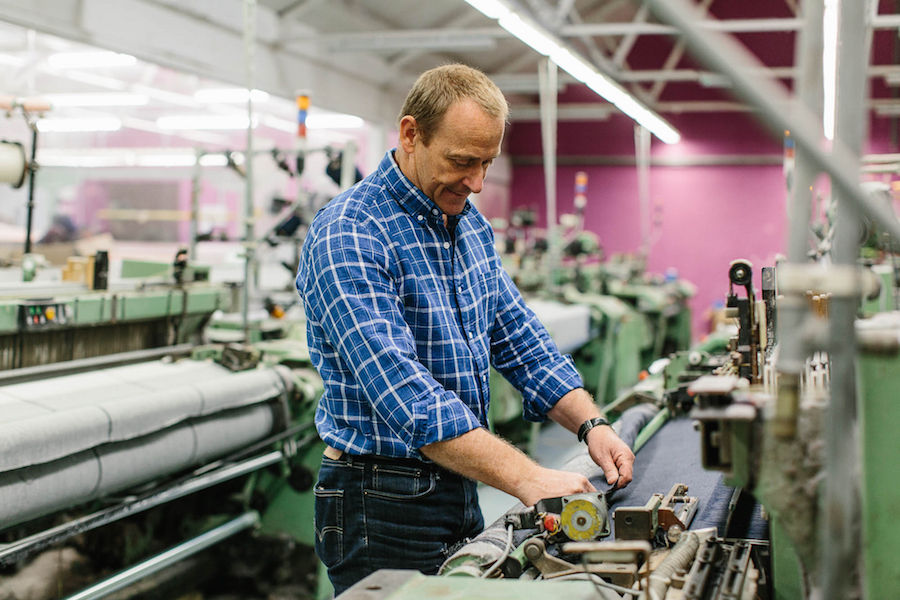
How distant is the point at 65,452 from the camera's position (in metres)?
2.15

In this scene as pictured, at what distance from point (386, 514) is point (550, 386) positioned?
451 mm

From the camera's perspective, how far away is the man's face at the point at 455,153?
4.77ft

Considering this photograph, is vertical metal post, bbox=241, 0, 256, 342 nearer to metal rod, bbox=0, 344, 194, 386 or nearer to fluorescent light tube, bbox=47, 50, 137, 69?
metal rod, bbox=0, 344, 194, 386

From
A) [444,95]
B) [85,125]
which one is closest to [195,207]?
[444,95]

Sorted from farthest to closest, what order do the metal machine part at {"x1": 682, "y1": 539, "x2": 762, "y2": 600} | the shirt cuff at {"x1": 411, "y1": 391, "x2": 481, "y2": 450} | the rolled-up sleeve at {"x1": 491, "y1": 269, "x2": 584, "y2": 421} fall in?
1. the rolled-up sleeve at {"x1": 491, "y1": 269, "x2": 584, "y2": 421}
2. the shirt cuff at {"x1": 411, "y1": 391, "x2": 481, "y2": 450}
3. the metal machine part at {"x1": 682, "y1": 539, "x2": 762, "y2": 600}

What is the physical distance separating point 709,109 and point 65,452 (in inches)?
425

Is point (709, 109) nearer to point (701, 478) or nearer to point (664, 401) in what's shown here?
point (664, 401)

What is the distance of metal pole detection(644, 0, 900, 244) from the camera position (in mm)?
677

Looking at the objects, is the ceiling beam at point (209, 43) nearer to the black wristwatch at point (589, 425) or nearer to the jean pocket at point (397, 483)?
the jean pocket at point (397, 483)

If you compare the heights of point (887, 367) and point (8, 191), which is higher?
point (8, 191)

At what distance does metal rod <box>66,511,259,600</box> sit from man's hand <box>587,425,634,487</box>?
5.12ft

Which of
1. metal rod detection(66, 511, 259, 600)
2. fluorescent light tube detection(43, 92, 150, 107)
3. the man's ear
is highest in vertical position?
fluorescent light tube detection(43, 92, 150, 107)

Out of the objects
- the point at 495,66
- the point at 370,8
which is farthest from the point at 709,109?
the point at 370,8

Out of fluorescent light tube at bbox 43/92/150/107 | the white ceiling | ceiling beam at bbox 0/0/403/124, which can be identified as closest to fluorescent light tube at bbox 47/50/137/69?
the white ceiling
